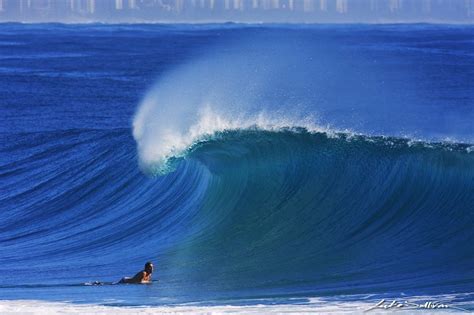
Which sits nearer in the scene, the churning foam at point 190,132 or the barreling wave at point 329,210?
the barreling wave at point 329,210

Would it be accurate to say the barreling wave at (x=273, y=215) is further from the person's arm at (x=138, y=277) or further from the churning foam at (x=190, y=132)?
the person's arm at (x=138, y=277)

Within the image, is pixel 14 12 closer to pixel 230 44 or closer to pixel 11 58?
pixel 230 44

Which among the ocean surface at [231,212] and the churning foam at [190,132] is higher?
the churning foam at [190,132]

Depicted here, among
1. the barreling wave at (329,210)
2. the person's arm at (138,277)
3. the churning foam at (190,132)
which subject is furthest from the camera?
the churning foam at (190,132)

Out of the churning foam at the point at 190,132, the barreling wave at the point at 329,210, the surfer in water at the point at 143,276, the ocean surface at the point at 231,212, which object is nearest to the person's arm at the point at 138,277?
the surfer in water at the point at 143,276

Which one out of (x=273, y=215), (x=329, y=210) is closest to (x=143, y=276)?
(x=273, y=215)

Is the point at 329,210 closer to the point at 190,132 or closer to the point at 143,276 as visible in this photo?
the point at 190,132

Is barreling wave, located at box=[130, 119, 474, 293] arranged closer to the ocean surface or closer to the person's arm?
the ocean surface

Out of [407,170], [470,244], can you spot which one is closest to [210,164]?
[407,170]

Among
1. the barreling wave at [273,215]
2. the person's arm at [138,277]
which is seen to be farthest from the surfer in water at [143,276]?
the barreling wave at [273,215]

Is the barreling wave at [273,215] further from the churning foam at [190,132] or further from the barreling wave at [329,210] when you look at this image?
the churning foam at [190,132]

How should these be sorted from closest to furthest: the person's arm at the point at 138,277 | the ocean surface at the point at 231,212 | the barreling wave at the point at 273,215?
the ocean surface at the point at 231,212, the person's arm at the point at 138,277, the barreling wave at the point at 273,215
